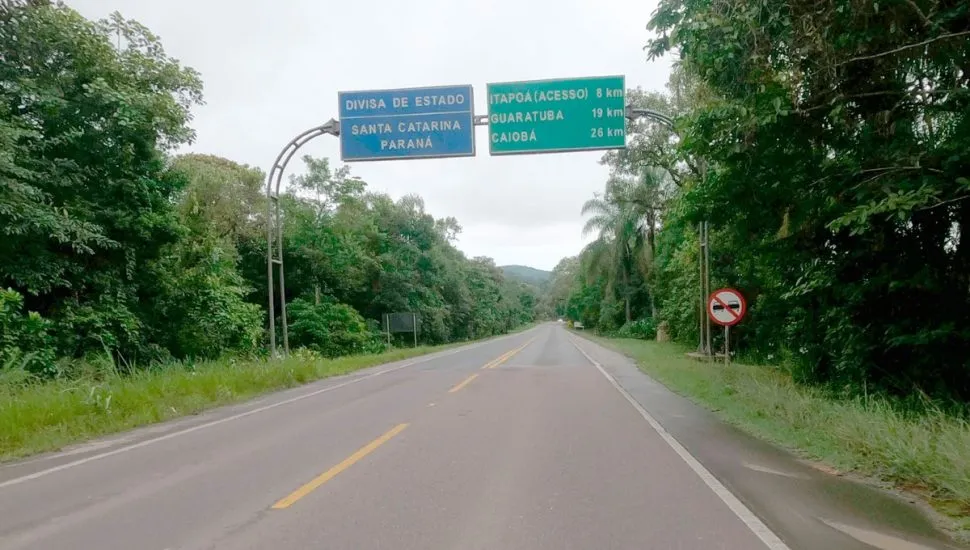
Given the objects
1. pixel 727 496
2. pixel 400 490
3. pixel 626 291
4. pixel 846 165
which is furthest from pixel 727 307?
pixel 626 291

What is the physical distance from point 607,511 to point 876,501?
235 centimetres

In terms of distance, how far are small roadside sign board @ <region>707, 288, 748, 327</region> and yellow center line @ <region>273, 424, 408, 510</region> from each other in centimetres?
907

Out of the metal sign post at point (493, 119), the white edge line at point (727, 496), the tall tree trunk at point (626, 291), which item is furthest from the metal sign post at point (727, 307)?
the tall tree trunk at point (626, 291)

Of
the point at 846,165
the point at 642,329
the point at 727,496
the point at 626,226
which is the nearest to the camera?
the point at 727,496

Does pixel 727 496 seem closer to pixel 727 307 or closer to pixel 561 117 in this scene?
pixel 727 307

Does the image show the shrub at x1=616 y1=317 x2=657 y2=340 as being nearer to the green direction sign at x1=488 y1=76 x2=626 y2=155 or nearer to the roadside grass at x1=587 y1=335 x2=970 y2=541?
the green direction sign at x1=488 y1=76 x2=626 y2=155

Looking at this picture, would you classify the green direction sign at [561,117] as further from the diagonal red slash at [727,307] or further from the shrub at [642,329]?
the shrub at [642,329]

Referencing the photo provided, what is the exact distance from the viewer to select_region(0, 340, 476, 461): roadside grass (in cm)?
953

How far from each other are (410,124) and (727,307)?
8.58 m

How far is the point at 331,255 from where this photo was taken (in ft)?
128

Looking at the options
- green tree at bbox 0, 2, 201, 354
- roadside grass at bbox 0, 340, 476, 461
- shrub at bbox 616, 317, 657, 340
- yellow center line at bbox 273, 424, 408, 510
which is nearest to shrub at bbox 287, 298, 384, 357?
green tree at bbox 0, 2, 201, 354

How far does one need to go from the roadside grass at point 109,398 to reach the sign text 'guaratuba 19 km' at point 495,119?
235 inches

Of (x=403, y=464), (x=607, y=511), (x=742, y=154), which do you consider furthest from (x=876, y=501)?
(x=742, y=154)

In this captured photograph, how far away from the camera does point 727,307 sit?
15.9 meters
